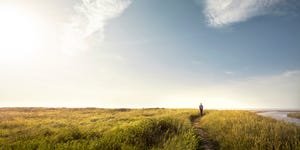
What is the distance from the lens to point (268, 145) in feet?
30.9

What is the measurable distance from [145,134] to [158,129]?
1809mm

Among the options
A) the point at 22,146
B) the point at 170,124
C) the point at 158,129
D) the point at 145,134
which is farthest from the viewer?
the point at 170,124

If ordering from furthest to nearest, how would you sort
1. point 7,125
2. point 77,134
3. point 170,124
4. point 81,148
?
point 7,125 → point 170,124 → point 77,134 → point 81,148

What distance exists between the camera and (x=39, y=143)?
10547 mm

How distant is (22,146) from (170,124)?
8.80 meters

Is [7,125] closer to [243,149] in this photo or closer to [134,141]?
[134,141]

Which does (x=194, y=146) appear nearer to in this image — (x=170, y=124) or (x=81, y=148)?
(x=81, y=148)

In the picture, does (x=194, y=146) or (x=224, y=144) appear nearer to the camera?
(x=194, y=146)

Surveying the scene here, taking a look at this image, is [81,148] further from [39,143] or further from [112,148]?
[39,143]

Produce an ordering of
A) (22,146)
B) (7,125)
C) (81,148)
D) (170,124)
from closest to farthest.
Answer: (81,148), (22,146), (170,124), (7,125)

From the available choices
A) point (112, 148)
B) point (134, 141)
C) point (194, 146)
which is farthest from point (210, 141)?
point (112, 148)

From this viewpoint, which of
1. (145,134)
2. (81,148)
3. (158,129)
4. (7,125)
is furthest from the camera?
(7,125)

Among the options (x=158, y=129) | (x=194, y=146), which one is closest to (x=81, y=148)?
(x=194, y=146)

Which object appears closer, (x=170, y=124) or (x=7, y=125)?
(x=170, y=124)
